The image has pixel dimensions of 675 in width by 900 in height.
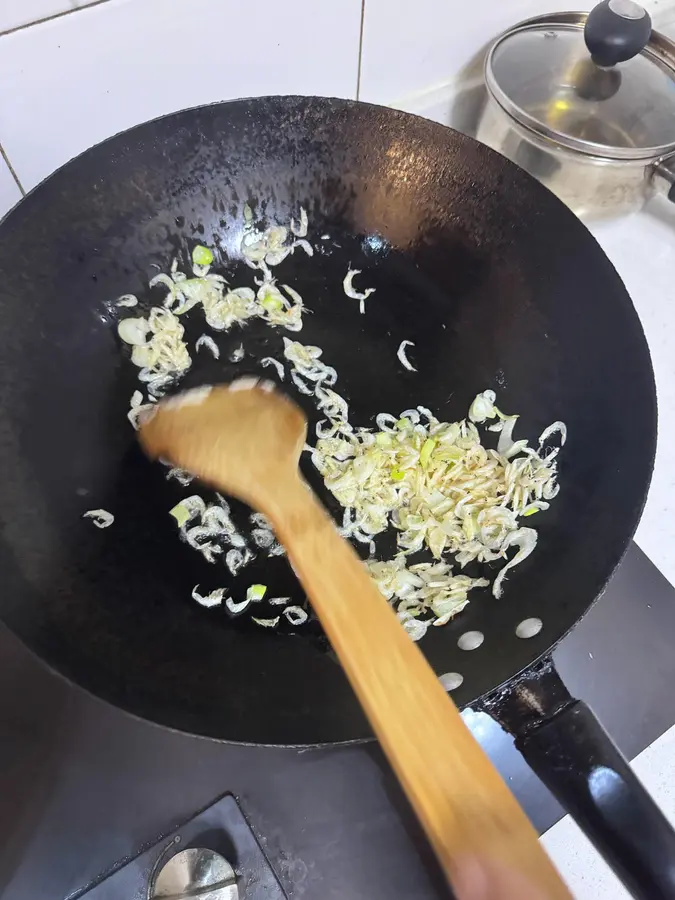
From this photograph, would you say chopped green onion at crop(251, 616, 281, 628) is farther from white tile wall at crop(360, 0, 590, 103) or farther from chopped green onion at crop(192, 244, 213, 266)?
white tile wall at crop(360, 0, 590, 103)

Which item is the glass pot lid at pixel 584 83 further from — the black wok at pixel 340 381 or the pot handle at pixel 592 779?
the pot handle at pixel 592 779

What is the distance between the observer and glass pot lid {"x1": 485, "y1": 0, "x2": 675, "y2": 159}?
3.14 feet

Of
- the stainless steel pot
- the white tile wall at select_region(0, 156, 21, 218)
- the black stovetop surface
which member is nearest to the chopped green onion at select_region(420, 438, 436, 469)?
the black stovetop surface

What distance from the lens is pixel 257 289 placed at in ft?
2.92

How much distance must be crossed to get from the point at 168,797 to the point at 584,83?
109 cm

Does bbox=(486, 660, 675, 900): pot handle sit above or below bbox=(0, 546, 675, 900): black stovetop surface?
below

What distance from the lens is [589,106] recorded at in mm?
994

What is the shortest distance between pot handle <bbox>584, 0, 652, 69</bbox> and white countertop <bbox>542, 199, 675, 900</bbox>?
24cm

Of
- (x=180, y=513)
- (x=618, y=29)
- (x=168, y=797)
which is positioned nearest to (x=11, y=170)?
(x=180, y=513)

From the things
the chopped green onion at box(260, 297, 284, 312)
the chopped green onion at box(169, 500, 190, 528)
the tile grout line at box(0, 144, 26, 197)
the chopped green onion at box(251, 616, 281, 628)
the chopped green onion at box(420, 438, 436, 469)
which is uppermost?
the tile grout line at box(0, 144, 26, 197)

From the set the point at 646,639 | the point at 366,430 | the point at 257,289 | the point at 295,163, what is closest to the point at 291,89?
the point at 295,163

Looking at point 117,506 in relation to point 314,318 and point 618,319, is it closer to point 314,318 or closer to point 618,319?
point 314,318

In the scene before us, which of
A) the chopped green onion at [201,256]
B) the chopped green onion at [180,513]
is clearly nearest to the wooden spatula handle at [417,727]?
the chopped green onion at [180,513]

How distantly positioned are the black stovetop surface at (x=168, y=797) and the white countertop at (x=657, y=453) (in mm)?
62
